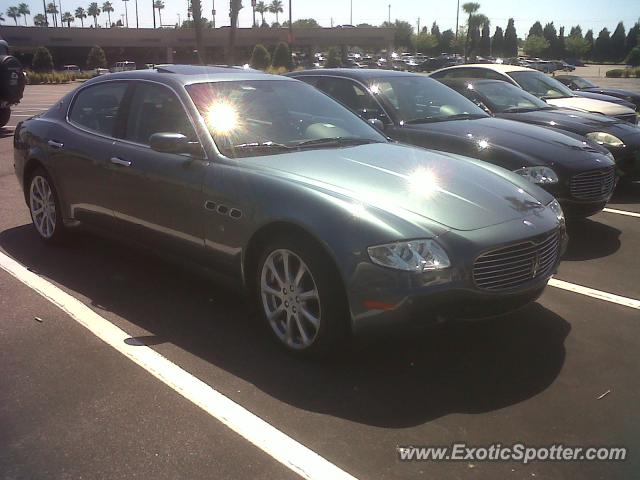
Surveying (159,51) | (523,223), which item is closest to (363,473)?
(523,223)

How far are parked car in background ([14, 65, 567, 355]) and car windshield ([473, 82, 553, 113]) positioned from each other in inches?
145

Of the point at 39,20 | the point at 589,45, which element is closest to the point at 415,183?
the point at 589,45

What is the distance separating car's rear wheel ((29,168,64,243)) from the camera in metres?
5.56

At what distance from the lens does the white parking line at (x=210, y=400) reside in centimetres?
266

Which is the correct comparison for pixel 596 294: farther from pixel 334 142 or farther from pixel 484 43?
pixel 484 43

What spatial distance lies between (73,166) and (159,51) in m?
80.3

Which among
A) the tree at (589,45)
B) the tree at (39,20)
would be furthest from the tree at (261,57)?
the tree at (39,20)

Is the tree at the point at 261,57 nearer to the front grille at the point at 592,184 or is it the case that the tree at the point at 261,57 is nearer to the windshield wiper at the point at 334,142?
the front grille at the point at 592,184

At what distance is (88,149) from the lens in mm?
5020

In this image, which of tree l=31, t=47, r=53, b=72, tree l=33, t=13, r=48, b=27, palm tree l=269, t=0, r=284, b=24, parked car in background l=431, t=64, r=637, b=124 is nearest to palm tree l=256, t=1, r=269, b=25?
palm tree l=269, t=0, r=284, b=24

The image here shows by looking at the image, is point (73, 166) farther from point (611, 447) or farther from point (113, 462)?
point (611, 447)

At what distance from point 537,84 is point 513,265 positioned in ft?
25.0

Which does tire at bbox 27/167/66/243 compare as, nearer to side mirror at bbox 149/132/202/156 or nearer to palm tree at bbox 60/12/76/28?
side mirror at bbox 149/132/202/156

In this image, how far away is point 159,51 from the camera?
7981 centimetres
